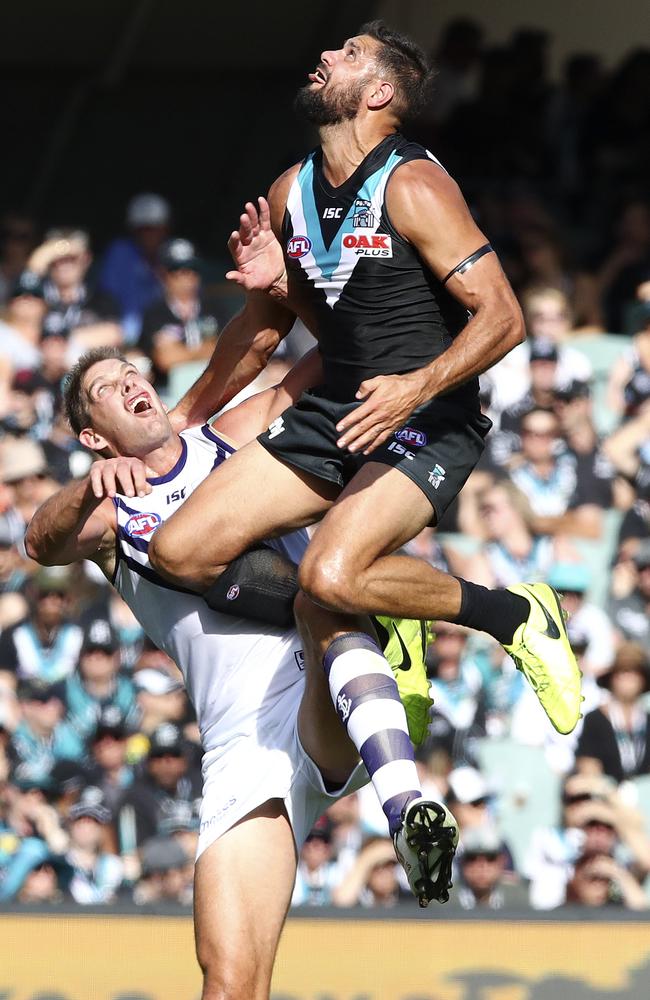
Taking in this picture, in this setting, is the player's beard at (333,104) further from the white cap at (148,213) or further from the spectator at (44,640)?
the white cap at (148,213)

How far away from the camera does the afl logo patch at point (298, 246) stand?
525 cm

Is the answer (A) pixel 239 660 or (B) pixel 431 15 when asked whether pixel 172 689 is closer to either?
(A) pixel 239 660

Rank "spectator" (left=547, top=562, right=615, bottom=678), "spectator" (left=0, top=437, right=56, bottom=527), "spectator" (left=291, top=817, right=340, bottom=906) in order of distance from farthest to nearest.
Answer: "spectator" (left=0, top=437, right=56, bottom=527)
"spectator" (left=547, top=562, right=615, bottom=678)
"spectator" (left=291, top=817, right=340, bottom=906)

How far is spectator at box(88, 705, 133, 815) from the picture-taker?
8.37 meters

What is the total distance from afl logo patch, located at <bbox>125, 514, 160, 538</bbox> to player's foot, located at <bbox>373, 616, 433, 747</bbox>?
2.61ft

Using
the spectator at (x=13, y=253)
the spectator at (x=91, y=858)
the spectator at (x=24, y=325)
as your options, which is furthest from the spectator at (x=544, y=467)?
the spectator at (x=13, y=253)

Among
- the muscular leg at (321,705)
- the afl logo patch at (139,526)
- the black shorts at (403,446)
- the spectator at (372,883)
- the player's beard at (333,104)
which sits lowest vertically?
the spectator at (372,883)

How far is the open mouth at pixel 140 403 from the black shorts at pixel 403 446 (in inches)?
15.5

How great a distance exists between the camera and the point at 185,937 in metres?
6.26

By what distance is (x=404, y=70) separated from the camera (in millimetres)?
5289

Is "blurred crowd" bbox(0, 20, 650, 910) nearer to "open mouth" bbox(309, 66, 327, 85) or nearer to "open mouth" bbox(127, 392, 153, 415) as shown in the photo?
"open mouth" bbox(127, 392, 153, 415)

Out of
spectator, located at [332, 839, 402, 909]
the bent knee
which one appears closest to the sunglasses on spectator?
spectator, located at [332, 839, 402, 909]

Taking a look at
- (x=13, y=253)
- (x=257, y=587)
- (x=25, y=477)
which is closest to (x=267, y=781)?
(x=257, y=587)

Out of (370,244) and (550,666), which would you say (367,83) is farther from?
(550,666)
